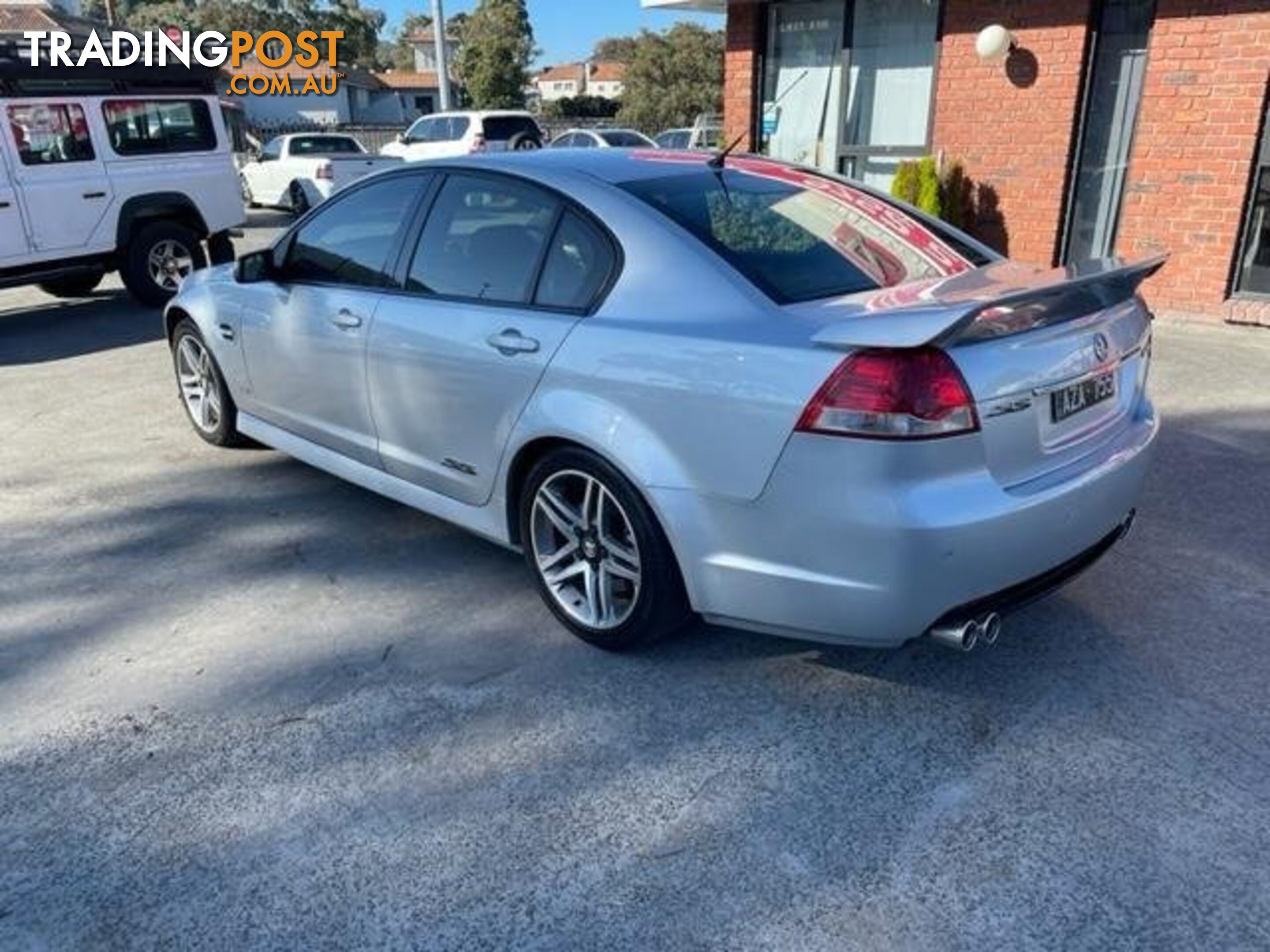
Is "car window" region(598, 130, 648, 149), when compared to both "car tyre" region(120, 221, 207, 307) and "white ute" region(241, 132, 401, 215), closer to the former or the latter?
"white ute" region(241, 132, 401, 215)

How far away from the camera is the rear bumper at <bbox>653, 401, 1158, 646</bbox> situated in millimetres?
2533

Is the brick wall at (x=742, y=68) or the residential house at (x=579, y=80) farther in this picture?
the residential house at (x=579, y=80)

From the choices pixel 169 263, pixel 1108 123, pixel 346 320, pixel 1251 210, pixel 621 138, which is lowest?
pixel 169 263

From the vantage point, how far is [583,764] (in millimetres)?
2814

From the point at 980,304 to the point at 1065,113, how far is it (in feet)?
22.8

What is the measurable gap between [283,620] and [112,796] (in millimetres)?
1011

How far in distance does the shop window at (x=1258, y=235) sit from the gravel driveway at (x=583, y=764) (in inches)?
177

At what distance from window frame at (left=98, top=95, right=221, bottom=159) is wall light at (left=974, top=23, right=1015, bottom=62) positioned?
24.4ft

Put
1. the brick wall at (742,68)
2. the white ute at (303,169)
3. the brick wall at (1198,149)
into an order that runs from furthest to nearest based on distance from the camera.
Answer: the white ute at (303,169) → the brick wall at (742,68) → the brick wall at (1198,149)

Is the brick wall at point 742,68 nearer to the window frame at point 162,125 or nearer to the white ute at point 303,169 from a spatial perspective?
the window frame at point 162,125

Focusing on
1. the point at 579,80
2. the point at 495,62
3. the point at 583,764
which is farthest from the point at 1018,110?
the point at 579,80

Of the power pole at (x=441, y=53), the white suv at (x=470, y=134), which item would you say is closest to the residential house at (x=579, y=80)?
the power pole at (x=441, y=53)

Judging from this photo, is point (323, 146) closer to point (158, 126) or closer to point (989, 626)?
point (158, 126)

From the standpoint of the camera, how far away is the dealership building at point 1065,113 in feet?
25.2
